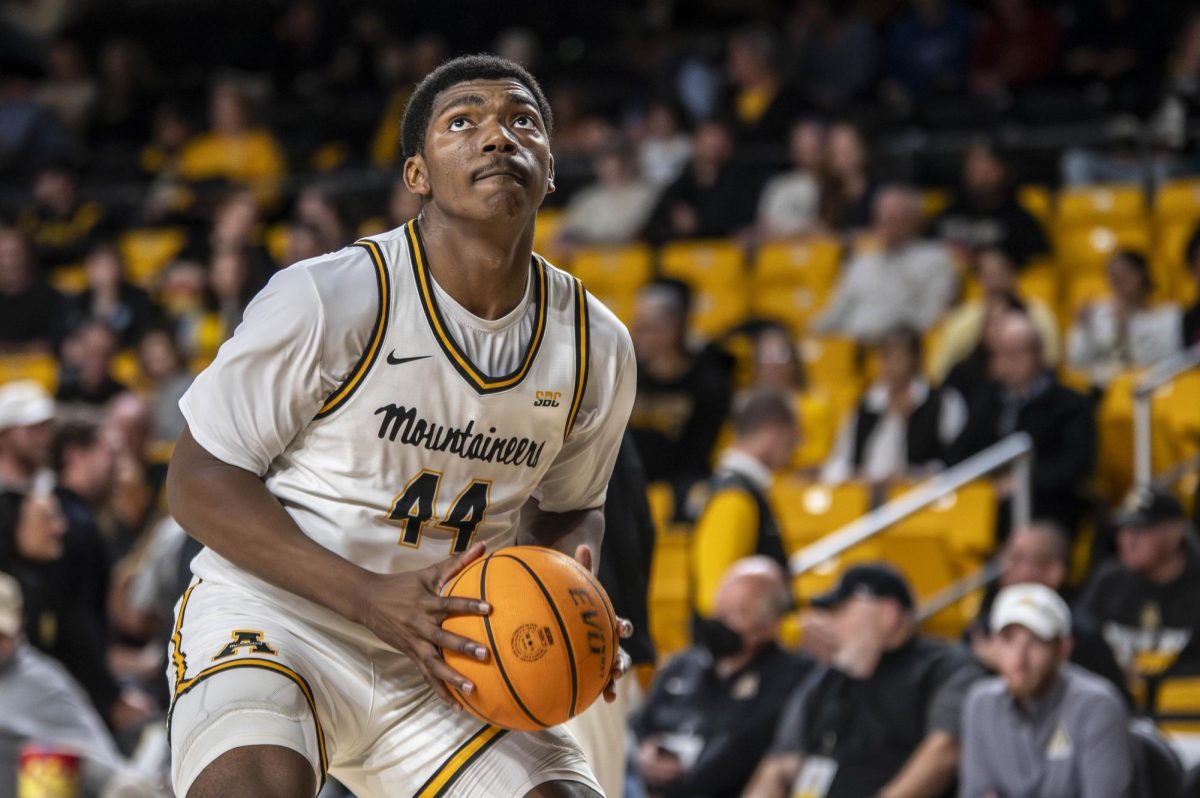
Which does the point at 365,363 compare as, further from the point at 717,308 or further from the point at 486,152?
the point at 717,308

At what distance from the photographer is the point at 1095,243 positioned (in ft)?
35.4

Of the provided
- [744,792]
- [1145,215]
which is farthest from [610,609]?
[1145,215]

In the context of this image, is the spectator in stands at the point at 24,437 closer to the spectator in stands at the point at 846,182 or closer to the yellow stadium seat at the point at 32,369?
the yellow stadium seat at the point at 32,369

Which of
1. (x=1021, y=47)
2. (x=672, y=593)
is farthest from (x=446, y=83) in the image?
(x=1021, y=47)

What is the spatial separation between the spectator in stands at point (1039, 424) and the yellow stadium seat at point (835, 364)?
1.63 m

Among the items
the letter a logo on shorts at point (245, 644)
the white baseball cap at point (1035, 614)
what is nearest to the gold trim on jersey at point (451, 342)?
the letter a logo on shorts at point (245, 644)

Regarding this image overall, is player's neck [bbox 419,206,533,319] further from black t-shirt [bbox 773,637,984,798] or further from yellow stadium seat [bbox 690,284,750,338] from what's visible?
yellow stadium seat [bbox 690,284,750,338]

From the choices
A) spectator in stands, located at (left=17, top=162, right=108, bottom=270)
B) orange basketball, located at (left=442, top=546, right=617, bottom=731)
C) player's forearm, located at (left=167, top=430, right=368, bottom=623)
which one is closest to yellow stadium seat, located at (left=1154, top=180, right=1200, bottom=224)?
spectator in stands, located at (left=17, top=162, right=108, bottom=270)

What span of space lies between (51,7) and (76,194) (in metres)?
3.46

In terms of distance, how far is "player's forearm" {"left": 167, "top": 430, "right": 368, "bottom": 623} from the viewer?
3.48 meters

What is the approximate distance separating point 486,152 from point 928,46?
9.81m

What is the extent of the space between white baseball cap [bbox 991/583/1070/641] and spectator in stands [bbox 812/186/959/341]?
3795 mm

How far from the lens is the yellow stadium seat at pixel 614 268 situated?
38.6 ft

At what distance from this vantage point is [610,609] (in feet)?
12.0
